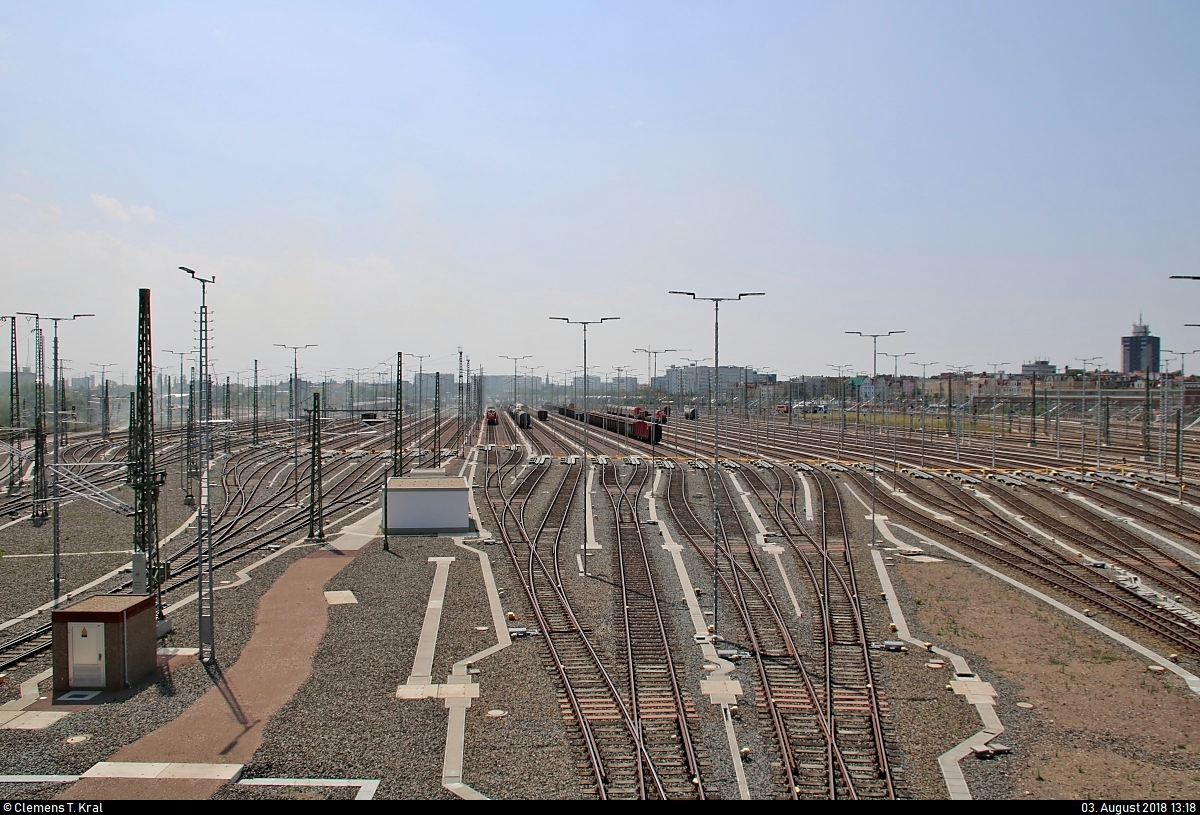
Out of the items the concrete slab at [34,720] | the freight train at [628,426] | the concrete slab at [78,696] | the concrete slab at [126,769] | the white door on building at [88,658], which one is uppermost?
the freight train at [628,426]

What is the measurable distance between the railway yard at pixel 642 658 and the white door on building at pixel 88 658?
1.32 ft

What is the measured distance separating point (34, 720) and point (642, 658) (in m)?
10.9

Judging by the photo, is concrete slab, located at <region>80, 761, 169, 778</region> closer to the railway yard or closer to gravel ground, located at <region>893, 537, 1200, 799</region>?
the railway yard

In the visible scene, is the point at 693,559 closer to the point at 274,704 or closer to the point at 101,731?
the point at 274,704

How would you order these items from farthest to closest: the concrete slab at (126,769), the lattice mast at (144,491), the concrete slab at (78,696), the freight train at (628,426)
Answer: the freight train at (628,426)
the lattice mast at (144,491)
the concrete slab at (78,696)
the concrete slab at (126,769)

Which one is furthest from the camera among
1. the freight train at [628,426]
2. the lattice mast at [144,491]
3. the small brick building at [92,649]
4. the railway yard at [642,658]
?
the freight train at [628,426]

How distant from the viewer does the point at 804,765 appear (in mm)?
12984

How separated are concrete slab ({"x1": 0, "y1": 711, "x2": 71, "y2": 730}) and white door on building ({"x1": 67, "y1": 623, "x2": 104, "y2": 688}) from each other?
1.06 m

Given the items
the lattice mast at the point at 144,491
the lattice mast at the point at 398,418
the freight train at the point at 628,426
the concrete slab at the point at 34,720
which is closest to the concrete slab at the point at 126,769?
the concrete slab at the point at 34,720

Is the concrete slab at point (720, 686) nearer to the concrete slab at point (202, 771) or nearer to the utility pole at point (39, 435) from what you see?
the concrete slab at point (202, 771)

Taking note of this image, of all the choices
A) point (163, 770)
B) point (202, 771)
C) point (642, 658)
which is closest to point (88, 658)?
point (163, 770)

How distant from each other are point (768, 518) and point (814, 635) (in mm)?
15535

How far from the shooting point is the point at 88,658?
15.7 meters

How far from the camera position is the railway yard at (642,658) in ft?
41.2
